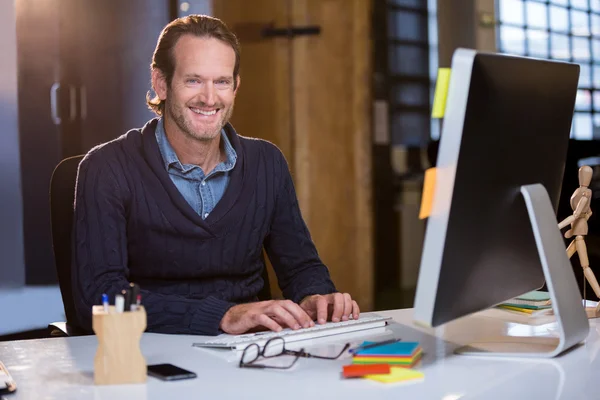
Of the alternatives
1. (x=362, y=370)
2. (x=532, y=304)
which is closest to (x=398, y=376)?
(x=362, y=370)

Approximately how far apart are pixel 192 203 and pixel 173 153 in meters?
0.13

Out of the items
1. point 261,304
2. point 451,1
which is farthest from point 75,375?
point 451,1

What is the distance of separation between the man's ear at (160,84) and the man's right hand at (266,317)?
77 centimetres

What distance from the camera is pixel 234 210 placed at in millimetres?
1951

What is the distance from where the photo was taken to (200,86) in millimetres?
2014

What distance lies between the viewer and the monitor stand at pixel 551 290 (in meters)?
1.27

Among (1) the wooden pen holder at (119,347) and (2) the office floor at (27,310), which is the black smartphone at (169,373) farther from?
(2) the office floor at (27,310)

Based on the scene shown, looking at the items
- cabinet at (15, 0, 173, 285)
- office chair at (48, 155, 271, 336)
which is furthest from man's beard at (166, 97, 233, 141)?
cabinet at (15, 0, 173, 285)

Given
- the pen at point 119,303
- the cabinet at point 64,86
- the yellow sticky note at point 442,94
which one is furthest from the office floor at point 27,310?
the yellow sticky note at point 442,94

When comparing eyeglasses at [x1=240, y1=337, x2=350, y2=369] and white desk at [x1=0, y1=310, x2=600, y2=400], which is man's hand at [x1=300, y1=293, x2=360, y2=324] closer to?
white desk at [x1=0, y1=310, x2=600, y2=400]

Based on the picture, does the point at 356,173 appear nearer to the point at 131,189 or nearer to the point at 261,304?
the point at 131,189

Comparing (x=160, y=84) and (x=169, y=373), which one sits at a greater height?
(x=160, y=84)

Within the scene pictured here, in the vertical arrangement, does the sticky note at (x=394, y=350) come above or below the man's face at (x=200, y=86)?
below

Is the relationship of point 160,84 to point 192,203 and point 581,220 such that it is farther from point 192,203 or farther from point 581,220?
point 581,220
